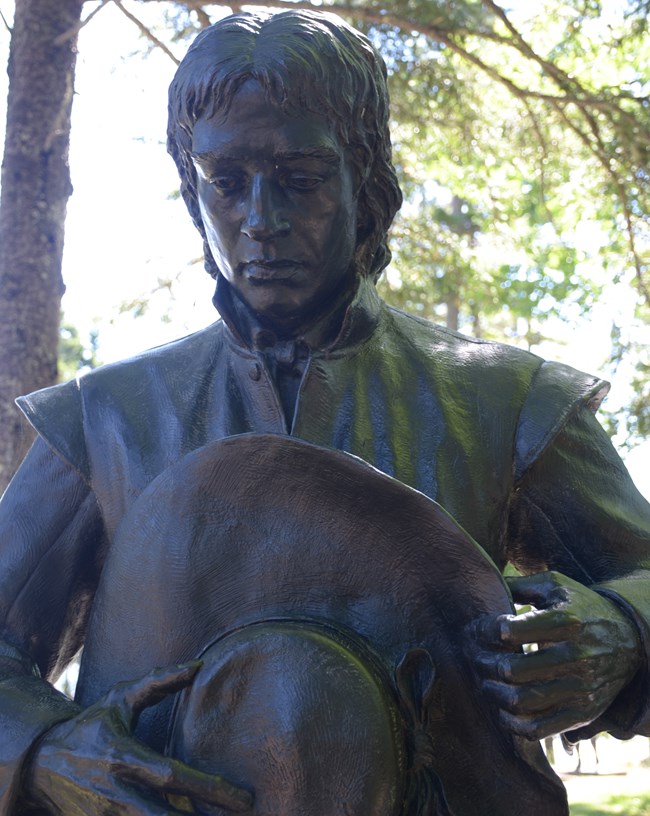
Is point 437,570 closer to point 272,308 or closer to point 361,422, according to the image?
point 361,422

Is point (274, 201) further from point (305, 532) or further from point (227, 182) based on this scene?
point (305, 532)

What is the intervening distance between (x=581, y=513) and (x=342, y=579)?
1.89 feet

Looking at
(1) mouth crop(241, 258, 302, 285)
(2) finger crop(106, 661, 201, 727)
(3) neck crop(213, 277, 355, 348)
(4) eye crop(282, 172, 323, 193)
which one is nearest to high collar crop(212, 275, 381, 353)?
(3) neck crop(213, 277, 355, 348)

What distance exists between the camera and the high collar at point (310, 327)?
220cm

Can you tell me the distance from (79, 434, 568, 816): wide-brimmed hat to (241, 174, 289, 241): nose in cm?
44

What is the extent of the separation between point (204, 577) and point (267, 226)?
2.05ft

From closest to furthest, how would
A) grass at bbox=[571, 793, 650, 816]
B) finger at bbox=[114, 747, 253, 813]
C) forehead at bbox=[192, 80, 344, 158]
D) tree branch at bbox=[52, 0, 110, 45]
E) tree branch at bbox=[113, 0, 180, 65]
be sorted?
1. finger at bbox=[114, 747, 253, 813]
2. forehead at bbox=[192, 80, 344, 158]
3. tree branch at bbox=[52, 0, 110, 45]
4. tree branch at bbox=[113, 0, 180, 65]
5. grass at bbox=[571, 793, 650, 816]

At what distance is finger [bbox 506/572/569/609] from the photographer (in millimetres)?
1807

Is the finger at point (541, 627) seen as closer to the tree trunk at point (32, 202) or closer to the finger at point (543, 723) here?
the finger at point (543, 723)

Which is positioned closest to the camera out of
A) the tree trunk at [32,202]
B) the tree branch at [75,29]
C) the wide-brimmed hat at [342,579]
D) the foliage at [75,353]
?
the wide-brimmed hat at [342,579]

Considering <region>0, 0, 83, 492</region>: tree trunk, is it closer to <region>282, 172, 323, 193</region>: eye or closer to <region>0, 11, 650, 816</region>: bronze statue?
<region>0, 11, 650, 816</region>: bronze statue

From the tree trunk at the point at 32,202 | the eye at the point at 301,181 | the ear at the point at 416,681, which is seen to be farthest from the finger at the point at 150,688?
the tree trunk at the point at 32,202

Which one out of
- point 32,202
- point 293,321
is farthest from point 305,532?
point 32,202

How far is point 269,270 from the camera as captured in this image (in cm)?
207
